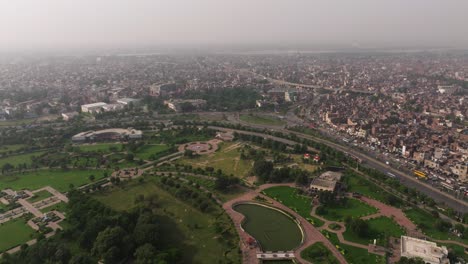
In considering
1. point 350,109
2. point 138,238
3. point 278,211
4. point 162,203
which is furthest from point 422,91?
point 138,238

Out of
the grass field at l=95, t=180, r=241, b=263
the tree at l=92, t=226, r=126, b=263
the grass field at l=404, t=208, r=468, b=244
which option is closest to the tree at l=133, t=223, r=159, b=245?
the tree at l=92, t=226, r=126, b=263

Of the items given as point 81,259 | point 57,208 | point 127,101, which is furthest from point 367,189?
point 127,101

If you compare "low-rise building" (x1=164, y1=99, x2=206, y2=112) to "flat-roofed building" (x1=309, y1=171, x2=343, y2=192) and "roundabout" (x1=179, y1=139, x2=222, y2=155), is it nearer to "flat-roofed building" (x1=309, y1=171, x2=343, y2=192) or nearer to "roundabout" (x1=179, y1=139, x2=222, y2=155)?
"roundabout" (x1=179, y1=139, x2=222, y2=155)

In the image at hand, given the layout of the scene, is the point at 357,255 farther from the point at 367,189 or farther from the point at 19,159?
the point at 19,159

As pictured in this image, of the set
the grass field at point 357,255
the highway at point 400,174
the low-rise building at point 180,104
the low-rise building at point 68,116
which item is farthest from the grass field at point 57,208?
the low-rise building at point 180,104

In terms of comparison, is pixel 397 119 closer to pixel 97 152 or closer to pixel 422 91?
pixel 422 91

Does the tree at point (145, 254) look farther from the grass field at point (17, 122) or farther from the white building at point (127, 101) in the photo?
the white building at point (127, 101)
